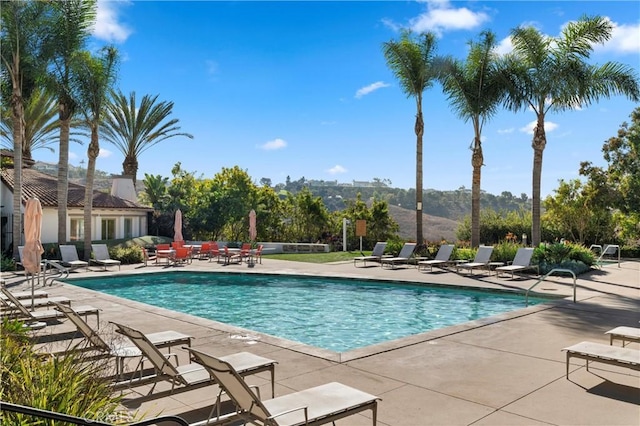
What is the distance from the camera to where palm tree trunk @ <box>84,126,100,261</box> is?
2283 cm

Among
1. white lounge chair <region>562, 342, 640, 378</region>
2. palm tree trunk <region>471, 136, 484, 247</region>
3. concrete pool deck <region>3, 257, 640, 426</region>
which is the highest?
palm tree trunk <region>471, 136, 484, 247</region>

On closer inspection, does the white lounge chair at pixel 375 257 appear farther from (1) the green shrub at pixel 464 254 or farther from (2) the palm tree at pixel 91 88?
(2) the palm tree at pixel 91 88

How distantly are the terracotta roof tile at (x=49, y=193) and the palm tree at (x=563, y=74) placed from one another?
76.6 feet

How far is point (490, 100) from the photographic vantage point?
2183 centimetres

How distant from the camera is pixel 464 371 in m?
6.13

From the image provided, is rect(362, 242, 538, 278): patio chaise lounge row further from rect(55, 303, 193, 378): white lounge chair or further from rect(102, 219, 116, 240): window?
rect(102, 219, 116, 240): window

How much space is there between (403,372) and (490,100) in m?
18.4

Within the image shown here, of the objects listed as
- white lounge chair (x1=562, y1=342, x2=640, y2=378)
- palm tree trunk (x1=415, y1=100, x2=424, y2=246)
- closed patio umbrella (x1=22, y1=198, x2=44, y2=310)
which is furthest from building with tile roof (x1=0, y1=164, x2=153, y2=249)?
white lounge chair (x1=562, y1=342, x2=640, y2=378)

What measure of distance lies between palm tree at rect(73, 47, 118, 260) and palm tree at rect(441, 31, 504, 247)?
52.0ft

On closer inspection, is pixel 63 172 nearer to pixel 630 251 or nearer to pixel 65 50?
pixel 65 50

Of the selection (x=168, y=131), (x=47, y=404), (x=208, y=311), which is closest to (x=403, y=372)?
(x=47, y=404)

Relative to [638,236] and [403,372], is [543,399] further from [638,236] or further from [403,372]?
[638,236]

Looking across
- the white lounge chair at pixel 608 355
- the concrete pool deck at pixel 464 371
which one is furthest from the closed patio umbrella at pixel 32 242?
the white lounge chair at pixel 608 355

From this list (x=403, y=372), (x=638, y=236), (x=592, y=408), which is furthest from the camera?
(x=638, y=236)
